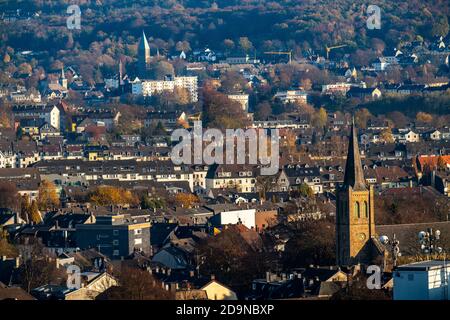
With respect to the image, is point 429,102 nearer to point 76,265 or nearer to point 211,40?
point 211,40

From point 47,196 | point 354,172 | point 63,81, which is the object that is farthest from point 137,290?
point 63,81

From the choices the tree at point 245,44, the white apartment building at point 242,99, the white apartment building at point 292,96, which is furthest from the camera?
the tree at point 245,44

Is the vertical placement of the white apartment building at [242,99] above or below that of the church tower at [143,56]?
below

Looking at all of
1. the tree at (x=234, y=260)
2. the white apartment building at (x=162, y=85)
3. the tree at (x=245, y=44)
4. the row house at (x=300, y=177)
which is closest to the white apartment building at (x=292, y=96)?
the white apartment building at (x=162, y=85)

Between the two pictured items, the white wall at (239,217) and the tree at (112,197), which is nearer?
the white wall at (239,217)

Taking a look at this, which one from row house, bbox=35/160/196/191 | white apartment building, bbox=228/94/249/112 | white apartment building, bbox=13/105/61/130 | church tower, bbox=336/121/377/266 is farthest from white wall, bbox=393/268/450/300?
white apartment building, bbox=228/94/249/112

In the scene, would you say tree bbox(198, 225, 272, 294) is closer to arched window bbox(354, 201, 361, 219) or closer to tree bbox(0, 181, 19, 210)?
arched window bbox(354, 201, 361, 219)

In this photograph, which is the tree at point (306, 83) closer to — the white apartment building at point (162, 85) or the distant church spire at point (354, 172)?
the white apartment building at point (162, 85)

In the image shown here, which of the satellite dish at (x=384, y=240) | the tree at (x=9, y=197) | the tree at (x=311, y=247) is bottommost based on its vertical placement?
the tree at (x=9, y=197)
